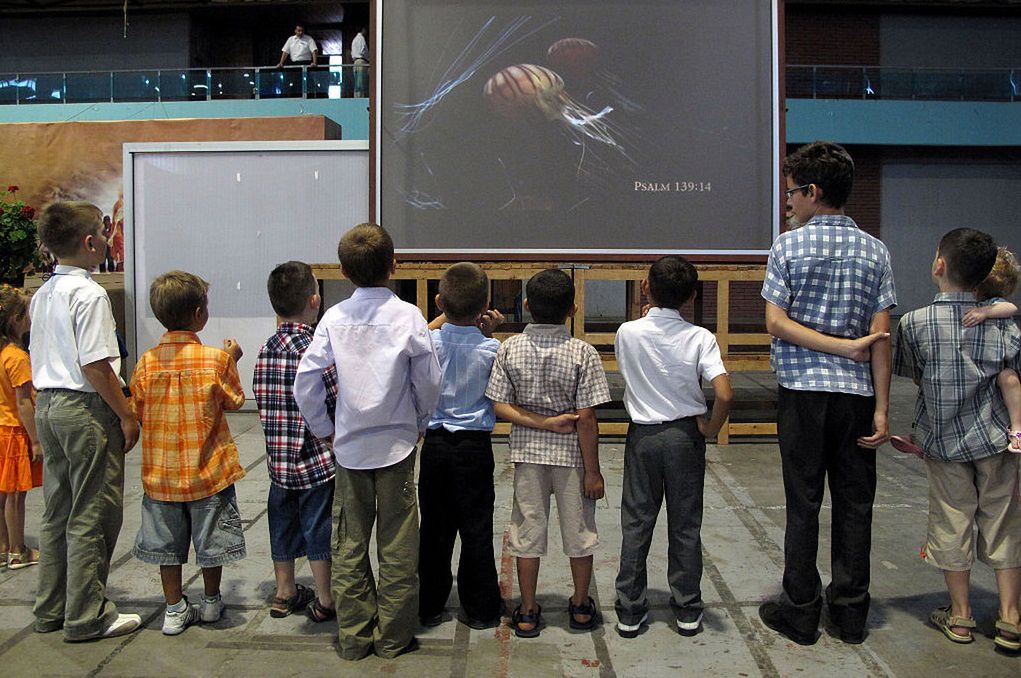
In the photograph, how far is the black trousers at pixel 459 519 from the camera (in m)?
3.69

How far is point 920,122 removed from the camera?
18.5 metres

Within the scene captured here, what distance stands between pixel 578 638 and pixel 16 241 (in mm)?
8185

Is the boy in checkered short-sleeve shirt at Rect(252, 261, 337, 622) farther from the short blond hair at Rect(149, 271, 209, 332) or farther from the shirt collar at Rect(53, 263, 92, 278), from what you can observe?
the shirt collar at Rect(53, 263, 92, 278)

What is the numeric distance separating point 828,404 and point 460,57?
4.69 meters

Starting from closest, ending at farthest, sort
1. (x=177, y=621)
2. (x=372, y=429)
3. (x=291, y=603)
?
(x=372, y=429), (x=177, y=621), (x=291, y=603)

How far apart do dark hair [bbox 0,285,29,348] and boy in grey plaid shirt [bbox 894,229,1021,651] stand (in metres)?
4.10

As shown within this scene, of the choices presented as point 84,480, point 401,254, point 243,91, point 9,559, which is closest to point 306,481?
point 84,480

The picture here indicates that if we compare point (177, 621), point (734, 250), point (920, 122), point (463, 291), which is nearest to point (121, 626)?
point (177, 621)

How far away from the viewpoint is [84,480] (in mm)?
3588

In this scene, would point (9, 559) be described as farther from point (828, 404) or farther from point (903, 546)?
point (903, 546)

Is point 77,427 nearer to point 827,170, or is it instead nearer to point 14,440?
point 14,440

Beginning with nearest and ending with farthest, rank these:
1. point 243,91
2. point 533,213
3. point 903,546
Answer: point 903,546
point 533,213
point 243,91

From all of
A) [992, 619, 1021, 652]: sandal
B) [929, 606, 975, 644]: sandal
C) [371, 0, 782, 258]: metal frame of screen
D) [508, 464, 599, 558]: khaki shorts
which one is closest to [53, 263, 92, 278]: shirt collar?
[508, 464, 599, 558]: khaki shorts

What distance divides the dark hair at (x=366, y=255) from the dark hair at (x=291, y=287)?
0.25m
